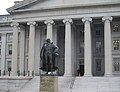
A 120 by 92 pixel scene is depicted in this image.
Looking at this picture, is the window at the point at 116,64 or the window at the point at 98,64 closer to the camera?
the window at the point at 116,64

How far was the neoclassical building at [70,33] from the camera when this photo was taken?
48.2 metres

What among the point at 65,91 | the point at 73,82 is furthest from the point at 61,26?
the point at 65,91

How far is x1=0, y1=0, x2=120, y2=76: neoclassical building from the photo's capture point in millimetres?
48156

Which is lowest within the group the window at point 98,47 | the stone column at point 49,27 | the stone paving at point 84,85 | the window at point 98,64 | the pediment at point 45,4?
the stone paving at point 84,85

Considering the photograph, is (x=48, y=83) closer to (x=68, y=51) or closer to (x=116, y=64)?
(x=68, y=51)

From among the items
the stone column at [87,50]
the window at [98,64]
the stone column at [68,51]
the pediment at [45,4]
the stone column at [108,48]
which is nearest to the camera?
the stone column at [108,48]

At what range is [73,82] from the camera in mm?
40031

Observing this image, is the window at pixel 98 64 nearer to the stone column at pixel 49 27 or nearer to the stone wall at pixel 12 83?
the stone column at pixel 49 27

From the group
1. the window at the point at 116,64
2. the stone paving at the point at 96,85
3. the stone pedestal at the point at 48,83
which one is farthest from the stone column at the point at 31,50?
the stone pedestal at the point at 48,83

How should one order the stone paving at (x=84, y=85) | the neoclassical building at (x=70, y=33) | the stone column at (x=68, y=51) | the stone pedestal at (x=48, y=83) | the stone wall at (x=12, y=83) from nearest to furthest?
the stone pedestal at (x=48, y=83) → the stone paving at (x=84, y=85) → the stone wall at (x=12, y=83) → the neoclassical building at (x=70, y=33) → the stone column at (x=68, y=51)

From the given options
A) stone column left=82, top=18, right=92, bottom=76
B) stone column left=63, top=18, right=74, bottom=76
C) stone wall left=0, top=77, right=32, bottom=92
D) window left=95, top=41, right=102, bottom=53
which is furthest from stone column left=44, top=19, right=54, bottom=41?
stone wall left=0, top=77, right=32, bottom=92

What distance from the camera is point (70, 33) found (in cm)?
4969

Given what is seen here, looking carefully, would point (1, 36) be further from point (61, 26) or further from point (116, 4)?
point (116, 4)

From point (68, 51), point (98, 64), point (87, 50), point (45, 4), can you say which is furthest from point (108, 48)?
point (45, 4)
